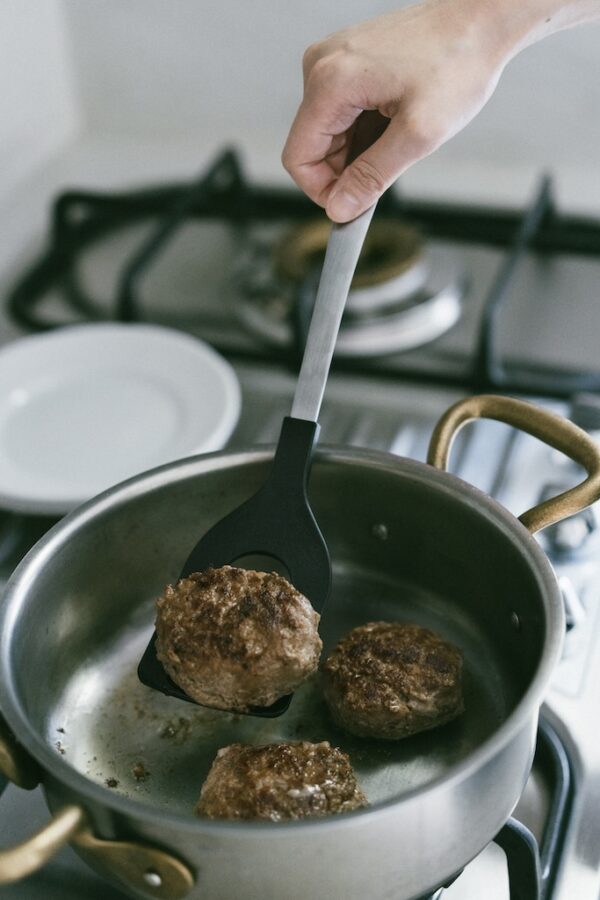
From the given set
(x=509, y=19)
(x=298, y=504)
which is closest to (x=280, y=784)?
(x=298, y=504)

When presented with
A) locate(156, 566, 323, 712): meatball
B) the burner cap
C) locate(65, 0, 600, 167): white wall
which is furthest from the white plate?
locate(65, 0, 600, 167): white wall

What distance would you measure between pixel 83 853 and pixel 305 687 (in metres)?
0.23

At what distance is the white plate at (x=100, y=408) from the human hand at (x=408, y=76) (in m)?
0.32

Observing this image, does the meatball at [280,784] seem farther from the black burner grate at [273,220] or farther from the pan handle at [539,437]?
the black burner grate at [273,220]

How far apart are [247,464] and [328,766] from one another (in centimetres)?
24

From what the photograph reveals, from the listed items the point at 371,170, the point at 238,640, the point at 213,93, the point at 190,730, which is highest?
the point at 371,170

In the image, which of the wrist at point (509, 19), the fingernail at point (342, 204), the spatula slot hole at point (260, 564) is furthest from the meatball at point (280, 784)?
the wrist at point (509, 19)

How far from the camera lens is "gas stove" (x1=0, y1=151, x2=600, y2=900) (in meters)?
0.68

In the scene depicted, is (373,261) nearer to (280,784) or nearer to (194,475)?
(194,475)

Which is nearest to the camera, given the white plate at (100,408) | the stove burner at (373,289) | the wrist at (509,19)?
the wrist at (509,19)

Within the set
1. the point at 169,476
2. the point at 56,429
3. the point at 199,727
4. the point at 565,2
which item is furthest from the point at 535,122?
the point at 199,727

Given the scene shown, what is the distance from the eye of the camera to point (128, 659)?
30.3 inches

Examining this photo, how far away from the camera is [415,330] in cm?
113

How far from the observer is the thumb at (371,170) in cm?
73
